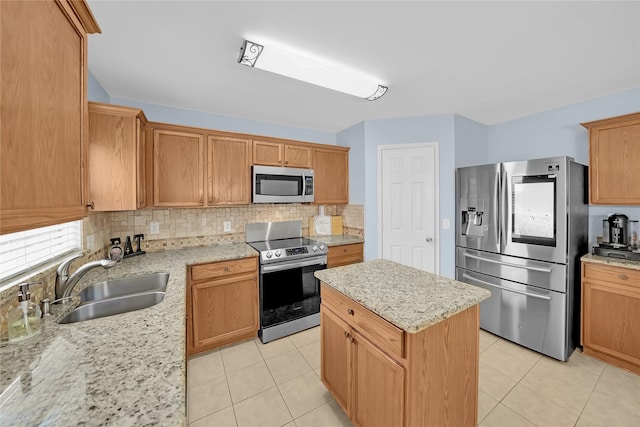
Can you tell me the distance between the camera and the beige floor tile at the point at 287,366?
2031 millimetres

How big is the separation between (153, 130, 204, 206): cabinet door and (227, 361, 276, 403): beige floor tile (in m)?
1.66

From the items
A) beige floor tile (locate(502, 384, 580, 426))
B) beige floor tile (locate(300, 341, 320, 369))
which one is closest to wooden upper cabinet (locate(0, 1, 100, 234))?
beige floor tile (locate(300, 341, 320, 369))

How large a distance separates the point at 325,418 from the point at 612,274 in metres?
2.61

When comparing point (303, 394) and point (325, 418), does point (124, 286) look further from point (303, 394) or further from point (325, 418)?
point (325, 418)

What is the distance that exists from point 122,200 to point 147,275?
2.06 ft

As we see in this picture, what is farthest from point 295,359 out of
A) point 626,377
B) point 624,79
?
point 624,79

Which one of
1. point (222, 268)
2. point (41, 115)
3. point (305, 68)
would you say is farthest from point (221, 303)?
point (305, 68)

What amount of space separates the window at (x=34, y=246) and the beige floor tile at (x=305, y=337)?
6.55 feet

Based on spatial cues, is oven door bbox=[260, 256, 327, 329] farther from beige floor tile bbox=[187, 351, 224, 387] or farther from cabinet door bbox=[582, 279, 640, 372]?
cabinet door bbox=[582, 279, 640, 372]

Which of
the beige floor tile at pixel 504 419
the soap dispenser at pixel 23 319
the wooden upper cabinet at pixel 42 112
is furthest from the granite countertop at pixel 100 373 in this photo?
the beige floor tile at pixel 504 419

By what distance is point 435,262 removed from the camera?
300cm

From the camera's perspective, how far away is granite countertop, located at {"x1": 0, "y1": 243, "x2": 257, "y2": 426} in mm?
624

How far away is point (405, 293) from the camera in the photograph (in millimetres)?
1360

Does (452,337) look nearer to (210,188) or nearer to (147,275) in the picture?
(147,275)
